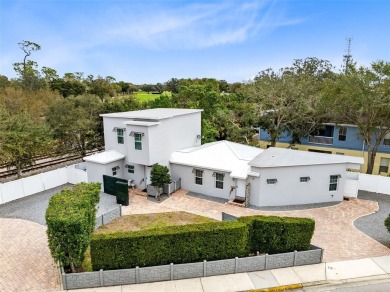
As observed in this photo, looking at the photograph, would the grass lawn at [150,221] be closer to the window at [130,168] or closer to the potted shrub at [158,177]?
the potted shrub at [158,177]

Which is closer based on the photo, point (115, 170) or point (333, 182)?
point (333, 182)

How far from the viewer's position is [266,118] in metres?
30.3

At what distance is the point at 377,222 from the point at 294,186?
16.5 feet

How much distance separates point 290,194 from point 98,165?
1419 cm

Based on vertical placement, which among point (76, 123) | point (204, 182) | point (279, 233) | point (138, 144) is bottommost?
point (204, 182)

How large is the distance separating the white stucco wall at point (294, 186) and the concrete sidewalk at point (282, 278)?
261 inches

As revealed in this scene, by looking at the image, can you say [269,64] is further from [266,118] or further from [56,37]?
[56,37]

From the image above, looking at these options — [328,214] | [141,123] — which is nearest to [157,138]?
[141,123]

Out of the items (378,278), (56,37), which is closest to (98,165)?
(56,37)

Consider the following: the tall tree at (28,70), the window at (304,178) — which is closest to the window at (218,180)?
the window at (304,178)

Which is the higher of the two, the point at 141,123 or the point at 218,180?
the point at 141,123

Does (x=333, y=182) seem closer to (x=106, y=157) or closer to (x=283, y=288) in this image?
(x=283, y=288)

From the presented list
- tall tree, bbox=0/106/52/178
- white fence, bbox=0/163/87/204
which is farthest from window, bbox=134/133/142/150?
tall tree, bbox=0/106/52/178

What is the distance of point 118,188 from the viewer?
64.0ft
